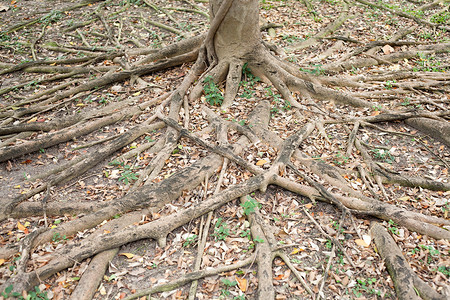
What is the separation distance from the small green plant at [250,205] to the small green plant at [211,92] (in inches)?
85.5

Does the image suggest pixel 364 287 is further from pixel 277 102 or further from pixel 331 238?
pixel 277 102

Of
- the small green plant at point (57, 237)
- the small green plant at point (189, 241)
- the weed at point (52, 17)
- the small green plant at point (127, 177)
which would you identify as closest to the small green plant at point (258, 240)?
the small green plant at point (189, 241)

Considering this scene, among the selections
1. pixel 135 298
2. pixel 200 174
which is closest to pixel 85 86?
pixel 200 174

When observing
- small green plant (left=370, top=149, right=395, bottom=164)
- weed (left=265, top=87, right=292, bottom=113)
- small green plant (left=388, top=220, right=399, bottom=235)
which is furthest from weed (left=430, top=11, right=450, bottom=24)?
small green plant (left=388, top=220, right=399, bottom=235)

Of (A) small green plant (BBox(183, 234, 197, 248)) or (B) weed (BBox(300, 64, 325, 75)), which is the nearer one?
(A) small green plant (BBox(183, 234, 197, 248))

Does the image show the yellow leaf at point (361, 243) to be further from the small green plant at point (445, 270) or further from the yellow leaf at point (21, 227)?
the yellow leaf at point (21, 227)

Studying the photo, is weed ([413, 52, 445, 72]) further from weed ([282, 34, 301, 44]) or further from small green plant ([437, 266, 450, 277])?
small green plant ([437, 266, 450, 277])

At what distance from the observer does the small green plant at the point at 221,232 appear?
3.82 metres

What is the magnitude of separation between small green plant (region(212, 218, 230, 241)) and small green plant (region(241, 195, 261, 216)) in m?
0.29

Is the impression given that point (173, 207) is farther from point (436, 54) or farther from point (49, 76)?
point (436, 54)

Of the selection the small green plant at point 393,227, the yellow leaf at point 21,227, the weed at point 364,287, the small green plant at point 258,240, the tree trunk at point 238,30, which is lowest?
the yellow leaf at point 21,227

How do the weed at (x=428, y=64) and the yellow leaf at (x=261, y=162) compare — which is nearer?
the yellow leaf at (x=261, y=162)

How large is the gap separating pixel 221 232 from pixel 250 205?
45 centimetres

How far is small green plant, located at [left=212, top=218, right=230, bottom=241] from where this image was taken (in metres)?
3.82
